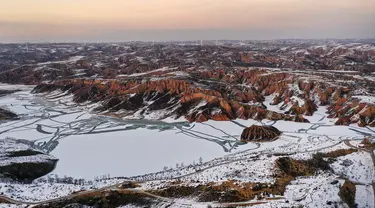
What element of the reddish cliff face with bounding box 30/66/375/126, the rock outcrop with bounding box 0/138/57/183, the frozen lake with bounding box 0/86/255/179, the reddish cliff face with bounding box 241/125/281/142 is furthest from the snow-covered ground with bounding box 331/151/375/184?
the rock outcrop with bounding box 0/138/57/183

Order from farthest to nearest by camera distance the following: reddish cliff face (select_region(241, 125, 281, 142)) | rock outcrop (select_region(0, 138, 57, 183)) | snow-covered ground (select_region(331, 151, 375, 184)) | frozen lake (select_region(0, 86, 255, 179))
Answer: reddish cliff face (select_region(241, 125, 281, 142)) → frozen lake (select_region(0, 86, 255, 179)) → rock outcrop (select_region(0, 138, 57, 183)) → snow-covered ground (select_region(331, 151, 375, 184))

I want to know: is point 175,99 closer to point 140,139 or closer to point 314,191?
point 140,139

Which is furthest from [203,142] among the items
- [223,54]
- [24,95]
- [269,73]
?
[223,54]

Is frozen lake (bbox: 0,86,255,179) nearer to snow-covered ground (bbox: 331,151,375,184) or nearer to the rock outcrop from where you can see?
the rock outcrop

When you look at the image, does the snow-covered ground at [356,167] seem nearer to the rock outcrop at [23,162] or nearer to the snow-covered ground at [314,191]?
the snow-covered ground at [314,191]

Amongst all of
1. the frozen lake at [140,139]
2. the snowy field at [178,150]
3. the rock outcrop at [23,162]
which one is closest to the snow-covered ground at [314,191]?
the snowy field at [178,150]

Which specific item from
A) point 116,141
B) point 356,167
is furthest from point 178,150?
point 356,167
